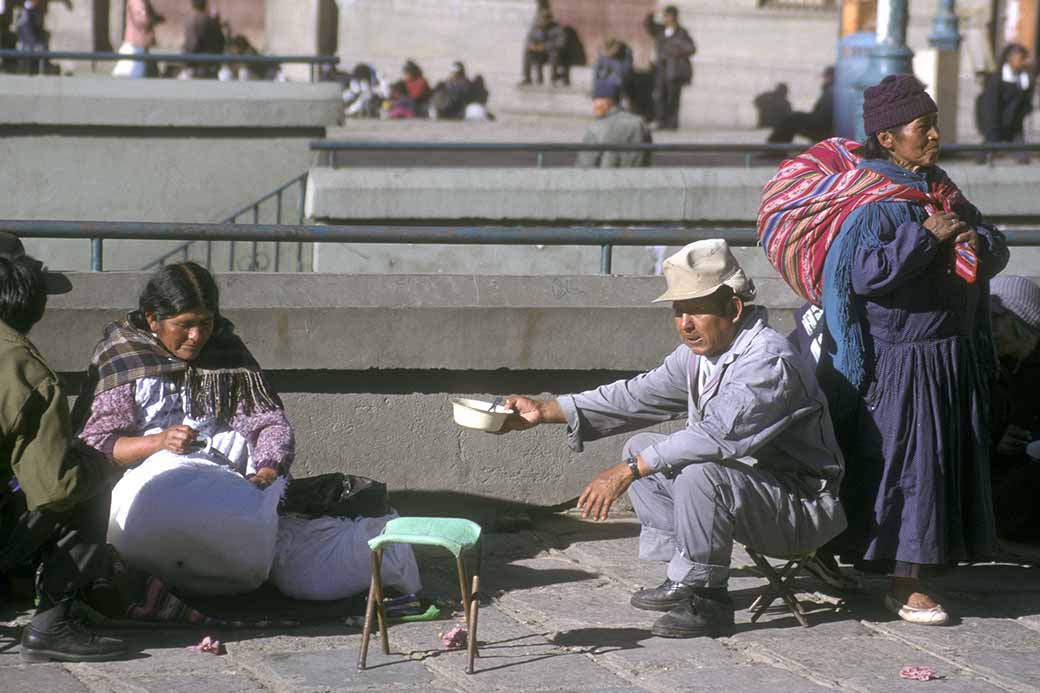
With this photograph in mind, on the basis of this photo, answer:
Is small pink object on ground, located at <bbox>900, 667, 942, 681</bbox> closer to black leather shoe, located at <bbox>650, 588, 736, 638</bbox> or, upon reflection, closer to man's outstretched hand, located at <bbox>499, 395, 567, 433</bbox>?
black leather shoe, located at <bbox>650, 588, 736, 638</bbox>

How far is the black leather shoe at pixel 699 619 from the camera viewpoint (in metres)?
5.40

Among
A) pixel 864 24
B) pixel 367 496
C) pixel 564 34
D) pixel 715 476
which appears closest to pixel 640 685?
pixel 715 476

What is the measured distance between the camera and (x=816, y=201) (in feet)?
18.6

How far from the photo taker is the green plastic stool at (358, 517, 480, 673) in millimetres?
4941

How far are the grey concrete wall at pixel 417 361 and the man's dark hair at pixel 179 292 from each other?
0.79m

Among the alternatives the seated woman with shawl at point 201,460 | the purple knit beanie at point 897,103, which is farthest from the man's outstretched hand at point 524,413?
→ the purple knit beanie at point 897,103

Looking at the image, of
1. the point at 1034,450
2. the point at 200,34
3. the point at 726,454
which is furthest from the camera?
the point at 200,34

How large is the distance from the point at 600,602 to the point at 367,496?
2.91 ft

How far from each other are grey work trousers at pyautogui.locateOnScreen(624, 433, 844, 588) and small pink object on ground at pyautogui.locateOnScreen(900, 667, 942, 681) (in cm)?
59

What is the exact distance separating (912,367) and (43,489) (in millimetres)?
2788

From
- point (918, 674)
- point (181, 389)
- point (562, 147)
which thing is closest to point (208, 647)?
point (181, 389)

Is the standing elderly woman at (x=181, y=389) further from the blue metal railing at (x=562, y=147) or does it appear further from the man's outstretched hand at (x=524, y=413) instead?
the blue metal railing at (x=562, y=147)

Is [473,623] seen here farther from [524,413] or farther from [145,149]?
[145,149]

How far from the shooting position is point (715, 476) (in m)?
5.39
